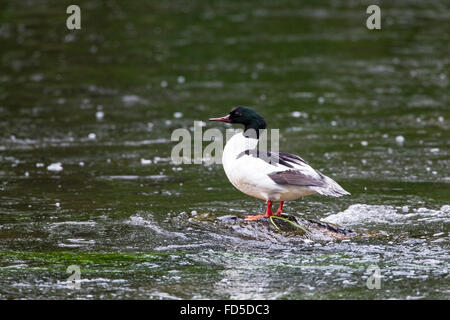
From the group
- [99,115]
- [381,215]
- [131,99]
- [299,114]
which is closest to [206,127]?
[299,114]

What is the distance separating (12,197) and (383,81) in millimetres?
9380

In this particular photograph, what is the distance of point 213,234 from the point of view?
8.28 m

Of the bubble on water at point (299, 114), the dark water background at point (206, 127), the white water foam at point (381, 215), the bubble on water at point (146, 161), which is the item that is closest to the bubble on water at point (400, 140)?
the dark water background at point (206, 127)

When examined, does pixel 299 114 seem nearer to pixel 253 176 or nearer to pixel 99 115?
pixel 99 115

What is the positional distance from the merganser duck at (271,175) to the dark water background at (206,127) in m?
0.53

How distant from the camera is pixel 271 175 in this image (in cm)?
812

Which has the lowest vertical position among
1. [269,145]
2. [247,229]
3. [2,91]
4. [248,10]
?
[247,229]

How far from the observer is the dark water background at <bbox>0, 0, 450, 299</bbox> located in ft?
23.8

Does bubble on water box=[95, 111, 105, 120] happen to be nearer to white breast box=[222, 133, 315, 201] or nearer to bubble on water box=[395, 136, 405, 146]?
bubble on water box=[395, 136, 405, 146]

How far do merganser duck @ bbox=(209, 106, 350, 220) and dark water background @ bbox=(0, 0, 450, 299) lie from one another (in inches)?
20.9

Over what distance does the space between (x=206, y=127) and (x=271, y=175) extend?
600 cm
